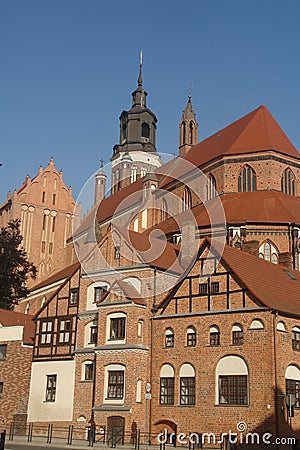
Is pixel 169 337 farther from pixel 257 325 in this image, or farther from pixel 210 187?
pixel 210 187

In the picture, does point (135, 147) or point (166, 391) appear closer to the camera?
point (166, 391)

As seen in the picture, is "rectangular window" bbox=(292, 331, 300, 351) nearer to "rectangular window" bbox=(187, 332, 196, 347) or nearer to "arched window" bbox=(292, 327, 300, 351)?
"arched window" bbox=(292, 327, 300, 351)

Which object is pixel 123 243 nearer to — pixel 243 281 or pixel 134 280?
pixel 134 280

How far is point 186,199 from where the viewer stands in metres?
54.7

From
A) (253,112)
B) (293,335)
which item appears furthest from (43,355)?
(253,112)

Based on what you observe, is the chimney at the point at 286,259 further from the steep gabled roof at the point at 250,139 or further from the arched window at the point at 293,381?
the arched window at the point at 293,381

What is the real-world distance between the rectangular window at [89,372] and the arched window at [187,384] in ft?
21.4

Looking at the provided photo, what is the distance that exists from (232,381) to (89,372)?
32.4 feet

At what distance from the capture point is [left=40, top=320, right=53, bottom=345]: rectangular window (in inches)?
1524

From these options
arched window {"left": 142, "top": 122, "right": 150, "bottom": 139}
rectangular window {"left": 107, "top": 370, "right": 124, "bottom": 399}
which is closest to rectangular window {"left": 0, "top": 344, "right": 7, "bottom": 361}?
rectangular window {"left": 107, "top": 370, "right": 124, "bottom": 399}

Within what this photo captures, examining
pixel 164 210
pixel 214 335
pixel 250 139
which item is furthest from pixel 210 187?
pixel 214 335

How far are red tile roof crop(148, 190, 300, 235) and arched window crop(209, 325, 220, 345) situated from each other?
14680 mm

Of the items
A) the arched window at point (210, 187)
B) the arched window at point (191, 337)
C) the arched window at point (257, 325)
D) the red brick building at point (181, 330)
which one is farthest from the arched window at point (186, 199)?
the arched window at point (257, 325)

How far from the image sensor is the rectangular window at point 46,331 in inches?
1524
